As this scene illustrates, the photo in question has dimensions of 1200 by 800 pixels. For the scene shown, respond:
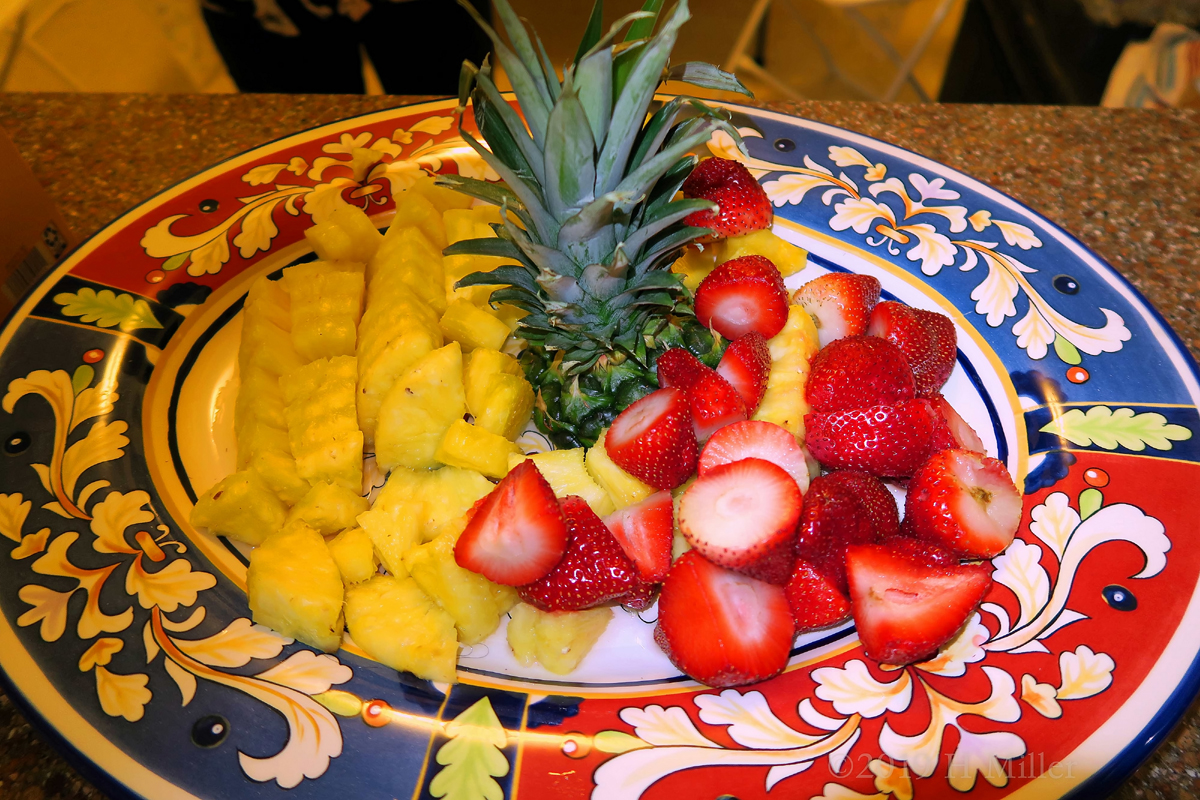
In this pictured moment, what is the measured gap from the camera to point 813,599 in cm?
117

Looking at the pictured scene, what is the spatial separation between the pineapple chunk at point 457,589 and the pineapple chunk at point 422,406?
0.61 ft

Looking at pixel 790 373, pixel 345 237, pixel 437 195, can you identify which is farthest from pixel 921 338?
pixel 345 237

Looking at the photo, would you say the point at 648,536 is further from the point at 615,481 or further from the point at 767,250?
the point at 767,250

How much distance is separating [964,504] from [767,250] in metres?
0.71

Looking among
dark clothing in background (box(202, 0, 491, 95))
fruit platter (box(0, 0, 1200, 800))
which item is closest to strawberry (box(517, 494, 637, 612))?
fruit platter (box(0, 0, 1200, 800))

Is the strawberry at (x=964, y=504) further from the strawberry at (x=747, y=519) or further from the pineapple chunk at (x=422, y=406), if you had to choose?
the pineapple chunk at (x=422, y=406)

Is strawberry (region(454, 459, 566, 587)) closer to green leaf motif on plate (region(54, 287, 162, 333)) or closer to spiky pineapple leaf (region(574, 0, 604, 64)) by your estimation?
spiky pineapple leaf (region(574, 0, 604, 64))

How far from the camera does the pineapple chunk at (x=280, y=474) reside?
50.5 inches

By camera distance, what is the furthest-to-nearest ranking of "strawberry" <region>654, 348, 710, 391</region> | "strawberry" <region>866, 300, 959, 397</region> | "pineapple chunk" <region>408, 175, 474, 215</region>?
"pineapple chunk" <region>408, 175, 474, 215</region>, "strawberry" <region>866, 300, 959, 397</region>, "strawberry" <region>654, 348, 710, 391</region>

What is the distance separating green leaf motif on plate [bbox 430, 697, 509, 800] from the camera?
101 cm

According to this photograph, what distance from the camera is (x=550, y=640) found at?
118 centimetres

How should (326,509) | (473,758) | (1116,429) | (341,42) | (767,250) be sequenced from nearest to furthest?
(473,758), (326,509), (1116,429), (767,250), (341,42)

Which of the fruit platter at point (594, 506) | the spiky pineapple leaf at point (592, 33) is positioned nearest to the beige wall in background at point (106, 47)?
the fruit platter at point (594, 506)

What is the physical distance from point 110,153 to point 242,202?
1.87 feet
